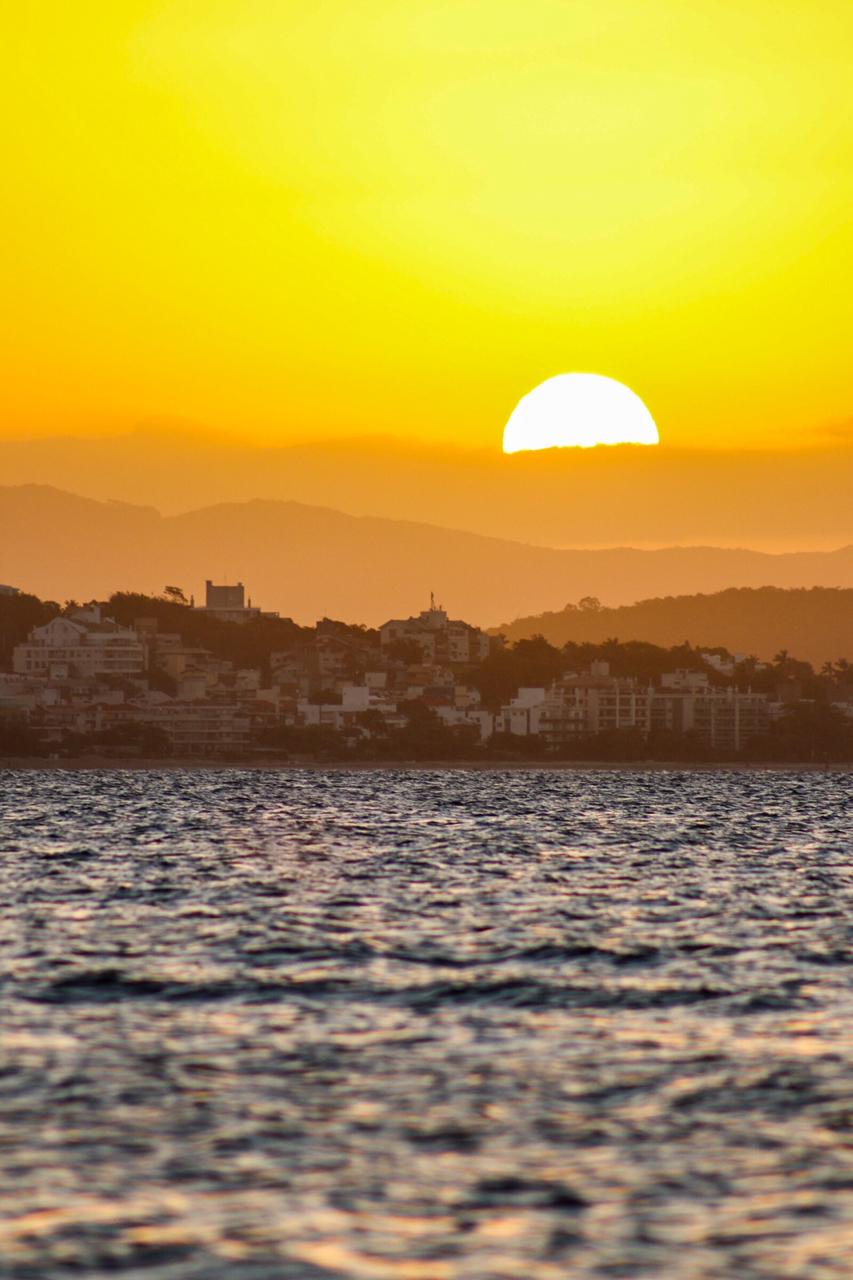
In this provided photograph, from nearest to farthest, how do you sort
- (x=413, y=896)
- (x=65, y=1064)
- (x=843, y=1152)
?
(x=843, y=1152), (x=65, y=1064), (x=413, y=896)

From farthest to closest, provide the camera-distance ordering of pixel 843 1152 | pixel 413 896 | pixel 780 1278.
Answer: pixel 413 896
pixel 843 1152
pixel 780 1278

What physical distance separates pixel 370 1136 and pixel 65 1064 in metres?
6.84

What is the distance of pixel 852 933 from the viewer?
49906 millimetres

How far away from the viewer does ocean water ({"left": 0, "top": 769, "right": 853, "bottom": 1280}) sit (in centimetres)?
1995

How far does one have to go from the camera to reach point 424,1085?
27.5m

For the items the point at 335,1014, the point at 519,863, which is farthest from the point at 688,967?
the point at 519,863

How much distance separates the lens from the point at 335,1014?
112 ft

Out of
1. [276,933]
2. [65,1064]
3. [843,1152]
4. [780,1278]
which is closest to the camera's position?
[780,1278]

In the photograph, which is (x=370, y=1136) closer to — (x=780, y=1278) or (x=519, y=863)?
(x=780, y=1278)

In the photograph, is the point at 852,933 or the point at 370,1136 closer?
the point at 370,1136

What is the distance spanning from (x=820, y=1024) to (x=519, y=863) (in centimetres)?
4757

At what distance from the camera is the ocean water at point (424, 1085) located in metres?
20.0

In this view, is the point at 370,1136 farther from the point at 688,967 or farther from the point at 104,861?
the point at 104,861

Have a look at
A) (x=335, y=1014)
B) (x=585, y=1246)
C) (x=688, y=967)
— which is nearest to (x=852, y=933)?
(x=688, y=967)
